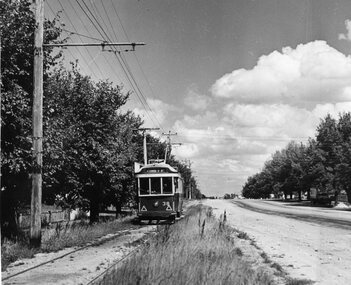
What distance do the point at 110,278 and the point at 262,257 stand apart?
6077 millimetres

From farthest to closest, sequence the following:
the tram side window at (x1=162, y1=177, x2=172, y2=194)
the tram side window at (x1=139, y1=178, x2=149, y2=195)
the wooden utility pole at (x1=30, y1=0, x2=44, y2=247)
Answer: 1. the tram side window at (x1=139, y1=178, x2=149, y2=195)
2. the tram side window at (x1=162, y1=177, x2=172, y2=194)
3. the wooden utility pole at (x1=30, y1=0, x2=44, y2=247)

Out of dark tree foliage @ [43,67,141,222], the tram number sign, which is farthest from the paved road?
dark tree foliage @ [43,67,141,222]

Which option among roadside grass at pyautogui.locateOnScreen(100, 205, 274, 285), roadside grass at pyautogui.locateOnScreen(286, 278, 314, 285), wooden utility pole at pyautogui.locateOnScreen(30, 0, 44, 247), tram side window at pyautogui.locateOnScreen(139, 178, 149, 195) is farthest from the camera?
tram side window at pyautogui.locateOnScreen(139, 178, 149, 195)

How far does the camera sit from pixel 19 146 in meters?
14.2

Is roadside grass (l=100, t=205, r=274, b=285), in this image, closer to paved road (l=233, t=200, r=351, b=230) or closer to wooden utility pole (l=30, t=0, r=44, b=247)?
wooden utility pole (l=30, t=0, r=44, b=247)

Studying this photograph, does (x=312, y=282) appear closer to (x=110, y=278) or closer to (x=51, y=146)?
(x=110, y=278)

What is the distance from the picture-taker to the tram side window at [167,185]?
2641 centimetres

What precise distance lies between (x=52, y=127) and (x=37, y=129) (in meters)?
1.51

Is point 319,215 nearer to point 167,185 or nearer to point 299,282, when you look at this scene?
point 167,185

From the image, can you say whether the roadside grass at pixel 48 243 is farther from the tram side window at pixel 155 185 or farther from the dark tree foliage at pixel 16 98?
the tram side window at pixel 155 185

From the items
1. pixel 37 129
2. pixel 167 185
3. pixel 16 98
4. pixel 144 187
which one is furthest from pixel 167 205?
pixel 16 98

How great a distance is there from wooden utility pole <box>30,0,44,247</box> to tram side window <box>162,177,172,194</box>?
1242cm

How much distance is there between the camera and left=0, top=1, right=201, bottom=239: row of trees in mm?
13281

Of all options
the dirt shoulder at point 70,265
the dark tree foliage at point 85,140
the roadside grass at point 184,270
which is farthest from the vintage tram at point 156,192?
the roadside grass at point 184,270
